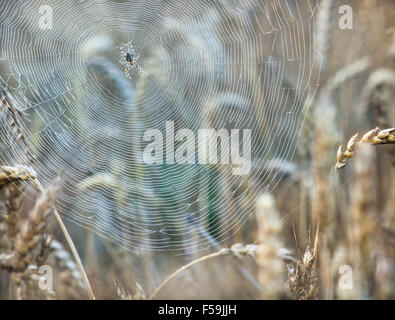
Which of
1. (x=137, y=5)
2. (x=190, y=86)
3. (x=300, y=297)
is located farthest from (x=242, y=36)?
(x=300, y=297)

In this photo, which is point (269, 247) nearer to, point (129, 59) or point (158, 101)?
point (158, 101)

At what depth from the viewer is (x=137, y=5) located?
1.40 m

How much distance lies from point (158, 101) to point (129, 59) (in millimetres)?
222

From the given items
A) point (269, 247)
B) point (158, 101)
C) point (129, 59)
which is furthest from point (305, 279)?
point (129, 59)

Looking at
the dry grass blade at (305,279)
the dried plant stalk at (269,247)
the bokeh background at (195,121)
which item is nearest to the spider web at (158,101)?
the bokeh background at (195,121)

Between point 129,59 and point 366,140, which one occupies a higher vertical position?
point 129,59

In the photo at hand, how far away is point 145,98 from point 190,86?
0.19 meters

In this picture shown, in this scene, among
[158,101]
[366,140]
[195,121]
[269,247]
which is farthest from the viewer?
[158,101]

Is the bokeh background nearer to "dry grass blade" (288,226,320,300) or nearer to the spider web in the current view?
the spider web

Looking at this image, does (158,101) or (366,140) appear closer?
(366,140)

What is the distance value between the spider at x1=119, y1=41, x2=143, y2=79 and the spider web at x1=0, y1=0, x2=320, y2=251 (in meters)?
0.03

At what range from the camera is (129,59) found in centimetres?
158

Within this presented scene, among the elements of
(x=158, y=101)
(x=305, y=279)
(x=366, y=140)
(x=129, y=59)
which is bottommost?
(x=305, y=279)
